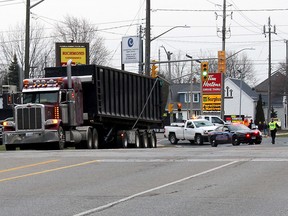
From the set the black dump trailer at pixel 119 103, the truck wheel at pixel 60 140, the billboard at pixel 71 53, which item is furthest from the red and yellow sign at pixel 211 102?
the truck wheel at pixel 60 140

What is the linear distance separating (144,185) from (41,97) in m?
14.1

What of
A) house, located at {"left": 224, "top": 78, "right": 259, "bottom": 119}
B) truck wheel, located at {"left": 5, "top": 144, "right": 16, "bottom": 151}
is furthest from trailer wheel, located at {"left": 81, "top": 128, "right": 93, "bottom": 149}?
house, located at {"left": 224, "top": 78, "right": 259, "bottom": 119}

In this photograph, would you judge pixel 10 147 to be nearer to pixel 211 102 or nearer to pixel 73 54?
pixel 73 54

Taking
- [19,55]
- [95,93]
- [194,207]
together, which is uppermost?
[19,55]

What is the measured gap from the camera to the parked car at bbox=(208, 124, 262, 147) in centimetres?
3909

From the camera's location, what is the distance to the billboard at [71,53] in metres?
54.1

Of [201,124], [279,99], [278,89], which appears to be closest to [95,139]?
[201,124]

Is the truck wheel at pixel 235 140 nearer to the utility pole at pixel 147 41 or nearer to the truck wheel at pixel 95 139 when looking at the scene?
the utility pole at pixel 147 41

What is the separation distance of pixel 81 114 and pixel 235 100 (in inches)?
2808

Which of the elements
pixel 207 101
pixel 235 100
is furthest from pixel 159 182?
pixel 235 100

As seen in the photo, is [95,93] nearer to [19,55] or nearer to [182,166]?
[182,166]

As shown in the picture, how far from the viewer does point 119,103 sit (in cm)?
2992

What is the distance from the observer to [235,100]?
3799 inches

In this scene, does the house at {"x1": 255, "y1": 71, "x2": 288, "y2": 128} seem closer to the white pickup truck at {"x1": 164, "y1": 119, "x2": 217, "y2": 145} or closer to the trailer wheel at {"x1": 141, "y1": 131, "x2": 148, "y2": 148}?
the white pickup truck at {"x1": 164, "y1": 119, "x2": 217, "y2": 145}
